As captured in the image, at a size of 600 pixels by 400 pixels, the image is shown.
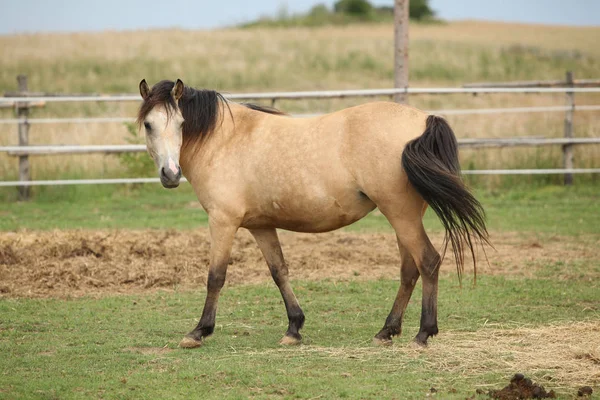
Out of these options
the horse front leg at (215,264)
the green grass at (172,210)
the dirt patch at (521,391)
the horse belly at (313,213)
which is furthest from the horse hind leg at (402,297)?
the green grass at (172,210)

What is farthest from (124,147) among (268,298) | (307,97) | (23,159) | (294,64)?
(294,64)

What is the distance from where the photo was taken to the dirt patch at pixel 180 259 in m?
8.28

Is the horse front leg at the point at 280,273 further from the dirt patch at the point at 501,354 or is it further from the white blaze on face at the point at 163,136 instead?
the white blaze on face at the point at 163,136

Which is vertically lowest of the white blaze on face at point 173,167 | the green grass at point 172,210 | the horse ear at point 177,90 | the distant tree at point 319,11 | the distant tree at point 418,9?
the green grass at point 172,210

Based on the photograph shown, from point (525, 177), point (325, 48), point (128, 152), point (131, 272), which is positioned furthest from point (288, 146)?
point (325, 48)

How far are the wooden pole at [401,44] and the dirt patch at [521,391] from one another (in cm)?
890

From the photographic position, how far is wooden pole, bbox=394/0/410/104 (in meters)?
13.0

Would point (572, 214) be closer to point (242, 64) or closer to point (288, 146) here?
point (288, 146)

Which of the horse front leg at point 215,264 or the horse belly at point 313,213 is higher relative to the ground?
the horse belly at point 313,213

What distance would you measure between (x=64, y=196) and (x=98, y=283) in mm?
6121

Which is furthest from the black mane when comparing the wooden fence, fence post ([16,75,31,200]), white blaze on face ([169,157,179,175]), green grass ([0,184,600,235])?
fence post ([16,75,31,200])

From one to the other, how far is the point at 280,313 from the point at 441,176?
2.37m

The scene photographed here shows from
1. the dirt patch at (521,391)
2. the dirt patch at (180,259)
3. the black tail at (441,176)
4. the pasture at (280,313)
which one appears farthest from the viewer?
the dirt patch at (180,259)

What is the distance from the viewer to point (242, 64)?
37188 mm
